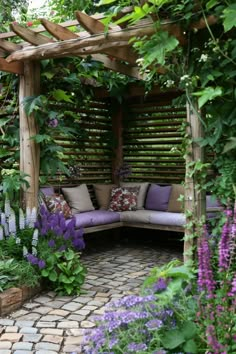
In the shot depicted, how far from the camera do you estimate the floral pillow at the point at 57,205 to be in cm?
478

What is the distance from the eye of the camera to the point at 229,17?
2.19 m

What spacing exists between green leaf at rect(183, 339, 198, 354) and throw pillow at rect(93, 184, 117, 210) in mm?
4003

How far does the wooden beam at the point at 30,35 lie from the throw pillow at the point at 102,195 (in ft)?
8.71

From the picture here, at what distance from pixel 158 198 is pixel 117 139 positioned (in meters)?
1.23

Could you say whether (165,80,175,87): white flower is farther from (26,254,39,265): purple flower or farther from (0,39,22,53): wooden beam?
(26,254,39,265): purple flower

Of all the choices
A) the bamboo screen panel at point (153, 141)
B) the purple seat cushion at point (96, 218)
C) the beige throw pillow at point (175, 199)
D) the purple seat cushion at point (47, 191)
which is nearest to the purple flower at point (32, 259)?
the purple seat cushion at point (96, 218)

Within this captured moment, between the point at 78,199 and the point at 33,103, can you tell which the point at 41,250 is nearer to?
the point at 33,103

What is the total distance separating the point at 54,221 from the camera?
12.5 ft

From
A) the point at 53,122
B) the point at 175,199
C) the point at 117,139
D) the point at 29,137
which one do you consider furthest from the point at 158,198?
the point at 29,137

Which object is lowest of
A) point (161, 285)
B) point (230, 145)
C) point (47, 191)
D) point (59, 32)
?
point (161, 285)

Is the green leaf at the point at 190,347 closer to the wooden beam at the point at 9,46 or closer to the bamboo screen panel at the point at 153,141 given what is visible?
the wooden beam at the point at 9,46

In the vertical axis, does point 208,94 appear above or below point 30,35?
below

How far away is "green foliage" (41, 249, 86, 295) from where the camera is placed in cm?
349

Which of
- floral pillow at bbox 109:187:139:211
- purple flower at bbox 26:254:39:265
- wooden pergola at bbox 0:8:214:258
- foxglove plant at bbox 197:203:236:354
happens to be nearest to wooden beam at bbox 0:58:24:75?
wooden pergola at bbox 0:8:214:258
